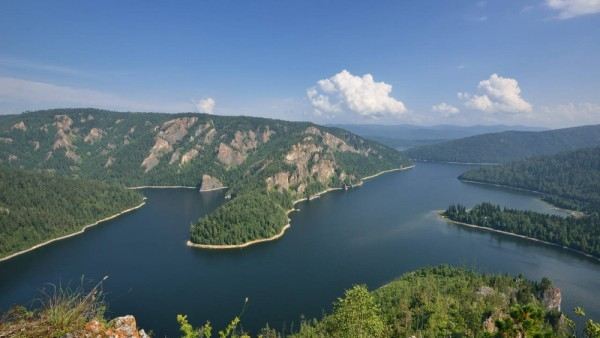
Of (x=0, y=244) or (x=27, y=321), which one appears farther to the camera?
(x=0, y=244)

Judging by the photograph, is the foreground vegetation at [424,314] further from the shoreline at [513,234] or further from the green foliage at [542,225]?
the green foliage at [542,225]

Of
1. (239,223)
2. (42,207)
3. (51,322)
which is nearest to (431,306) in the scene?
(51,322)

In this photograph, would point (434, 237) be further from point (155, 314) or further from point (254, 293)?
point (155, 314)

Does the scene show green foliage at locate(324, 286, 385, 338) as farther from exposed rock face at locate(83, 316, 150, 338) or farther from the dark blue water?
the dark blue water

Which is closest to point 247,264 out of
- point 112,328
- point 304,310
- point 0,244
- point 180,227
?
point 304,310

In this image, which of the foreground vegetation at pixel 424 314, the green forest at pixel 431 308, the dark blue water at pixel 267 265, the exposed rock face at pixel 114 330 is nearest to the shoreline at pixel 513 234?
the dark blue water at pixel 267 265

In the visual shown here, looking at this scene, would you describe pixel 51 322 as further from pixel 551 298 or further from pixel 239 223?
pixel 239 223
